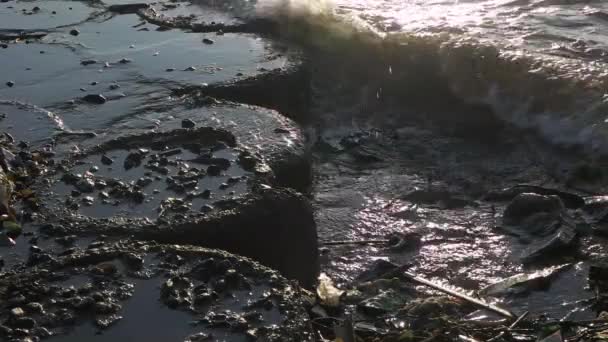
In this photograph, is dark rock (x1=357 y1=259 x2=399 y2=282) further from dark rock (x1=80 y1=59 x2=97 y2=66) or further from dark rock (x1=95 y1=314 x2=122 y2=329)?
dark rock (x1=80 y1=59 x2=97 y2=66)

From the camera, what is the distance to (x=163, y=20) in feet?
23.2

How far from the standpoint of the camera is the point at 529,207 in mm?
4051

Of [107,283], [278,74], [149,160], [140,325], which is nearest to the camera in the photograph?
[140,325]

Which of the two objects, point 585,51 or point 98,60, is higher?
point 585,51

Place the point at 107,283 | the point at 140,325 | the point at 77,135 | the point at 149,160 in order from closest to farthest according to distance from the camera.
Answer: the point at 140,325, the point at 107,283, the point at 149,160, the point at 77,135

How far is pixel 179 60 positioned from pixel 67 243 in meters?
2.93

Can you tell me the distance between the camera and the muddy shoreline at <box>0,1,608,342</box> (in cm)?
275

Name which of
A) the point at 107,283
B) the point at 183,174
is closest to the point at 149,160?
the point at 183,174

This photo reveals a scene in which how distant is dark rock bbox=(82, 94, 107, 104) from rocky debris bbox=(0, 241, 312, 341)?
2.16 meters

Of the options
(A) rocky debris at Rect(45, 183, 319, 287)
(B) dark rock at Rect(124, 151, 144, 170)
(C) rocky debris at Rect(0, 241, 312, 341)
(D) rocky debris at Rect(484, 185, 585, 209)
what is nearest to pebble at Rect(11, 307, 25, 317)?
(C) rocky debris at Rect(0, 241, 312, 341)

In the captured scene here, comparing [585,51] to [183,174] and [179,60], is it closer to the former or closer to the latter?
[179,60]

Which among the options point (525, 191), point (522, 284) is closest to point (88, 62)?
point (525, 191)

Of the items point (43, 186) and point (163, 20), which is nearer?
point (43, 186)

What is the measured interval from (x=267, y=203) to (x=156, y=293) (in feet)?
2.81
